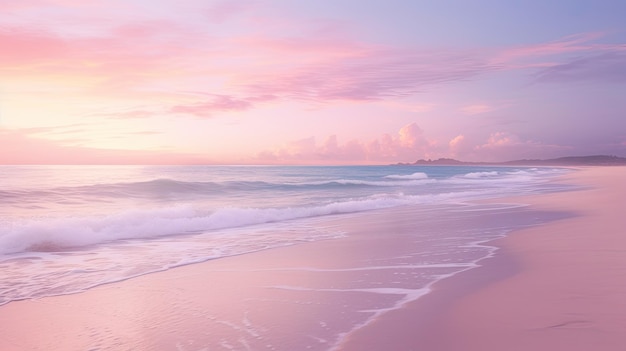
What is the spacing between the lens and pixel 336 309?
5.34 m

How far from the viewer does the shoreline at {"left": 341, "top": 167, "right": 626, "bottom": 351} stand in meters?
4.13

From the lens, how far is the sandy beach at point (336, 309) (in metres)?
4.33

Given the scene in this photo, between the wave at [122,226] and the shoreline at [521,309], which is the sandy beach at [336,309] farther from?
the wave at [122,226]

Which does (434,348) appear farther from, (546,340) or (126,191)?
(126,191)

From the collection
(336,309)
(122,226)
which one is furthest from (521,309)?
(122,226)

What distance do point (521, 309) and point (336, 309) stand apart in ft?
6.71

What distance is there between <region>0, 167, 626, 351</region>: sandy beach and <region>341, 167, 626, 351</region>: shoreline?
16 mm

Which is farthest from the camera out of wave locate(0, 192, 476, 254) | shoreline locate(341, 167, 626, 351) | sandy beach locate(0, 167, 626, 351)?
wave locate(0, 192, 476, 254)

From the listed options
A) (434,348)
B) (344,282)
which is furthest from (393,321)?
(344,282)

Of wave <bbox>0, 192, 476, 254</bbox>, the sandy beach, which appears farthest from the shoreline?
wave <bbox>0, 192, 476, 254</bbox>

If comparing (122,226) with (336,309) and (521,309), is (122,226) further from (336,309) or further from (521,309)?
(521,309)

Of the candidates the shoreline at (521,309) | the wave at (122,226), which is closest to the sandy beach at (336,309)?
the shoreline at (521,309)

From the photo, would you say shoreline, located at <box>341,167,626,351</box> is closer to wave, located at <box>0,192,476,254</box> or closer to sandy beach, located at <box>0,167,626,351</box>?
sandy beach, located at <box>0,167,626,351</box>

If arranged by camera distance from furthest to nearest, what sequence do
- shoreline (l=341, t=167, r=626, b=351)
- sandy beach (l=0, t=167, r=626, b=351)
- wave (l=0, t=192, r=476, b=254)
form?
wave (l=0, t=192, r=476, b=254) → sandy beach (l=0, t=167, r=626, b=351) → shoreline (l=341, t=167, r=626, b=351)
